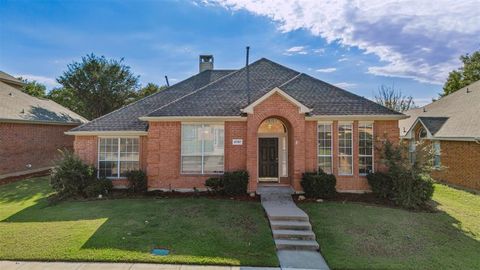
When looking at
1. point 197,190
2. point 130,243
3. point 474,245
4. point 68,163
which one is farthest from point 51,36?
point 474,245

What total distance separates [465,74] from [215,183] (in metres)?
39.7

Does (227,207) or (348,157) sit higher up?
(348,157)

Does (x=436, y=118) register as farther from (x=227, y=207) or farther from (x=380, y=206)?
(x=227, y=207)

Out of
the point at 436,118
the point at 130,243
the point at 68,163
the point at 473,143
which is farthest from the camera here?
the point at 436,118

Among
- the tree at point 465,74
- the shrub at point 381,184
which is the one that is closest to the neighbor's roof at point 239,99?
the shrub at point 381,184

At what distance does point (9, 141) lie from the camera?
16.7m

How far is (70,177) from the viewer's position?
1213 cm

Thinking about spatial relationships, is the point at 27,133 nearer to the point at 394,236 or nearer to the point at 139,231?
the point at 139,231

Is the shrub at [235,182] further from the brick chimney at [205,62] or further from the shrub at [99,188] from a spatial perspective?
the brick chimney at [205,62]

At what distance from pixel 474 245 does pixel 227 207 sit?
8.08 meters

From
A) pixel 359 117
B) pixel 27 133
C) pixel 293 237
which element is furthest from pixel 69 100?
pixel 293 237

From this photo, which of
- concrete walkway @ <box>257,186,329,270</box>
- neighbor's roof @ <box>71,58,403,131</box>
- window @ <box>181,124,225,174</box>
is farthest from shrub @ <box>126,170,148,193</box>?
concrete walkway @ <box>257,186,329,270</box>

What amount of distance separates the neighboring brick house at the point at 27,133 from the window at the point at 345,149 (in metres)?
20.3

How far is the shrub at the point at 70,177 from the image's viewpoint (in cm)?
1208
